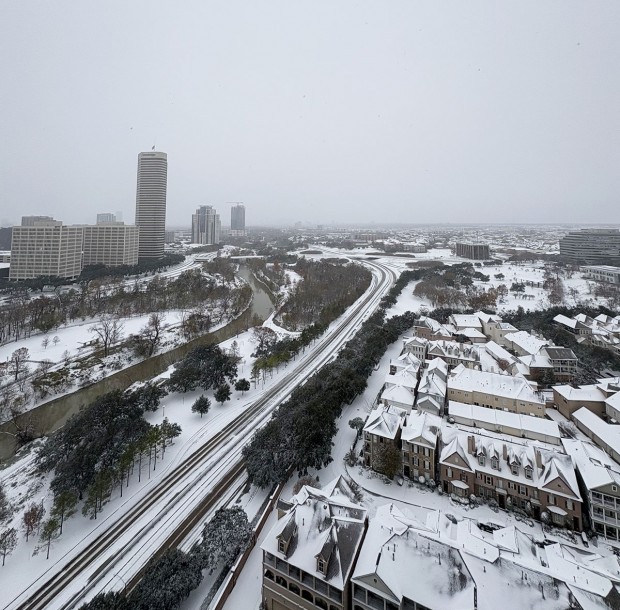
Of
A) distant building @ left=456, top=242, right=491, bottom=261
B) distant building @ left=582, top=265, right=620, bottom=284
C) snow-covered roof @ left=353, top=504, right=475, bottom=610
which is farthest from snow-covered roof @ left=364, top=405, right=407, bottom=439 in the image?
distant building @ left=456, top=242, right=491, bottom=261

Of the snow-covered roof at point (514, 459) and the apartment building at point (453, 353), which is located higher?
the apartment building at point (453, 353)

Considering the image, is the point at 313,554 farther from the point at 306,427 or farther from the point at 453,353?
the point at 453,353

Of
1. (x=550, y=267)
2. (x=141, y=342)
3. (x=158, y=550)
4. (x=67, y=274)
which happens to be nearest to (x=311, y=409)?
(x=158, y=550)

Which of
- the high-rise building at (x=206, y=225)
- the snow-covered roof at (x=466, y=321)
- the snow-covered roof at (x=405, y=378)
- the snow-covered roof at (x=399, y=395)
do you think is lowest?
the snow-covered roof at (x=399, y=395)

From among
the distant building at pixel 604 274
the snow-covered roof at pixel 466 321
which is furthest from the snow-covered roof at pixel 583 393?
the distant building at pixel 604 274

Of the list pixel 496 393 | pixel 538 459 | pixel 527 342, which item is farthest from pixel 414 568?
pixel 527 342

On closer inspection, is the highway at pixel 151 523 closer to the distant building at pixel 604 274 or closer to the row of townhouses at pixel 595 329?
the row of townhouses at pixel 595 329
